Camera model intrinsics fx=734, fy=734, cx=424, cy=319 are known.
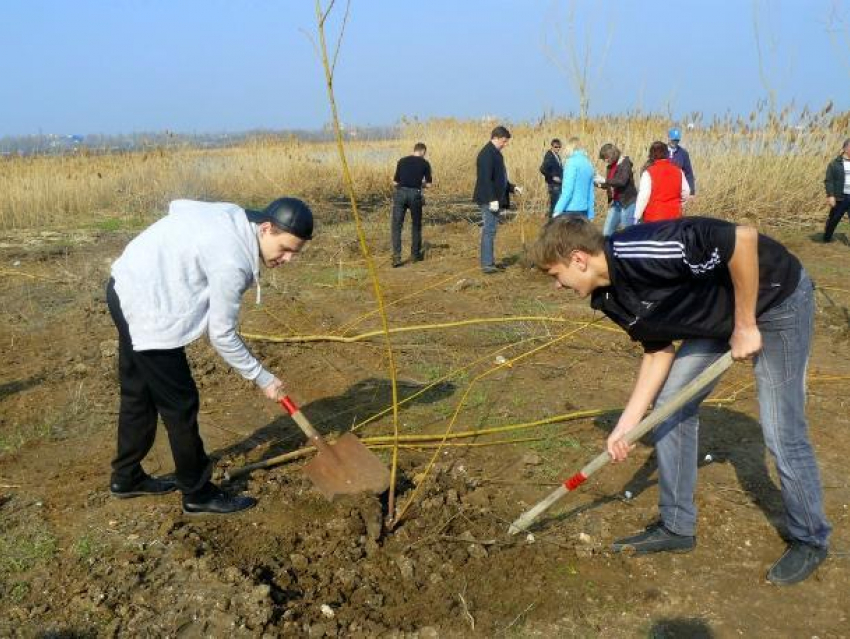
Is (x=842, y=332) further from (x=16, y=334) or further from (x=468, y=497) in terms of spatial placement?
(x=16, y=334)

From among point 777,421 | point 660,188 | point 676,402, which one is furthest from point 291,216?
point 660,188

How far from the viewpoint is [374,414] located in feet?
15.8

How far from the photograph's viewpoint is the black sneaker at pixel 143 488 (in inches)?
142

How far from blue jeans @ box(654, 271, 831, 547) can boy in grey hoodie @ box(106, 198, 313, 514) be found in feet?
5.50

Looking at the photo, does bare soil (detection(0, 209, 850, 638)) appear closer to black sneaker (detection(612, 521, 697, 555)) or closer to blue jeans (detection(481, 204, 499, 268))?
black sneaker (detection(612, 521, 697, 555))

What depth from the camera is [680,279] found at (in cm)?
263

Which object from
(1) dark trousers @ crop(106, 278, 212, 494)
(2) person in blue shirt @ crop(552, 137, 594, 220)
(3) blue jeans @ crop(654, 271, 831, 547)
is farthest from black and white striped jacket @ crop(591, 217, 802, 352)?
(2) person in blue shirt @ crop(552, 137, 594, 220)

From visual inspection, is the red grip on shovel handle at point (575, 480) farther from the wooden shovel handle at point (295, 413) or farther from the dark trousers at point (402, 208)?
the dark trousers at point (402, 208)

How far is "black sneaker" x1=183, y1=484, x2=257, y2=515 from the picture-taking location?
3490mm

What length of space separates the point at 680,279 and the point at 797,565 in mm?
1363

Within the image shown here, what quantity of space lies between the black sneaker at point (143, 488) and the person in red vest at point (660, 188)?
6166 millimetres

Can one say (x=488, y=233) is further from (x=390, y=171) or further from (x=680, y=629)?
(x=390, y=171)

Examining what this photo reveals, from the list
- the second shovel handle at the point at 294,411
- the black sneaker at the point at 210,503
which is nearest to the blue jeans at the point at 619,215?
the second shovel handle at the point at 294,411

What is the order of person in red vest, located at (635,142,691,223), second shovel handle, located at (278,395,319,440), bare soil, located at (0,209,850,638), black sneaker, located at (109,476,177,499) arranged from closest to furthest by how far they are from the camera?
bare soil, located at (0,209,850,638), second shovel handle, located at (278,395,319,440), black sneaker, located at (109,476,177,499), person in red vest, located at (635,142,691,223)
